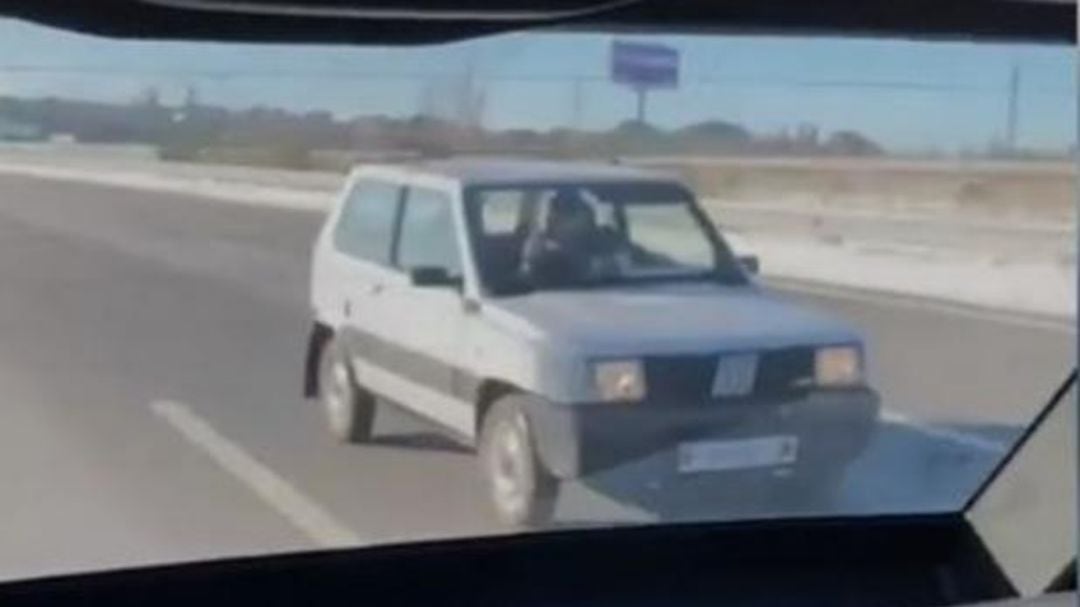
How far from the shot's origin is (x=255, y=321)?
8.50ft

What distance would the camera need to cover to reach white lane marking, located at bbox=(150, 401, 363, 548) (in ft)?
8.25

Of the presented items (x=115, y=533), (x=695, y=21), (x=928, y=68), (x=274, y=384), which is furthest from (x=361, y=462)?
(x=928, y=68)

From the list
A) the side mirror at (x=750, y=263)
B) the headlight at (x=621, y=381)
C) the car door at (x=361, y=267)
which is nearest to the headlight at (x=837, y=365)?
the side mirror at (x=750, y=263)

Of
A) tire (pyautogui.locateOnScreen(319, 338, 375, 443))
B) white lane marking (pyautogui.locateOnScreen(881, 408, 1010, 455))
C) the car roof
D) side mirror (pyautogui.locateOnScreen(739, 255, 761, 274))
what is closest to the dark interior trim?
the car roof

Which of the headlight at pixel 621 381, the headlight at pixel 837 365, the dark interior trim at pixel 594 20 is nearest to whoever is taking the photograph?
the dark interior trim at pixel 594 20

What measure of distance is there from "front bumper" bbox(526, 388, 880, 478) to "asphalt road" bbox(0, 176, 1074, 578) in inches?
1.5

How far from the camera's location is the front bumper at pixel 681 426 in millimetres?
2662

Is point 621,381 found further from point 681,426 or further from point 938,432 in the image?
point 938,432

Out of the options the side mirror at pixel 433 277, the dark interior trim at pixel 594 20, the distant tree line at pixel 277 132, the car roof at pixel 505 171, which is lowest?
the side mirror at pixel 433 277

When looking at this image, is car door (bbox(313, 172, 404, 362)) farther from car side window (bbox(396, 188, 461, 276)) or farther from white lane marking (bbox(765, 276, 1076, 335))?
white lane marking (bbox(765, 276, 1076, 335))

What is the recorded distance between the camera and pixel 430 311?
2.59 meters

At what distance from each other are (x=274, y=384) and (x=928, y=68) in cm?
98

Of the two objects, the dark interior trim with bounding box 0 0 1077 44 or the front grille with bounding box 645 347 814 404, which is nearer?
the dark interior trim with bounding box 0 0 1077 44

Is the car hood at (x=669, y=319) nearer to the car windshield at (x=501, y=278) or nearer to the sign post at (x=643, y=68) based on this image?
the car windshield at (x=501, y=278)
